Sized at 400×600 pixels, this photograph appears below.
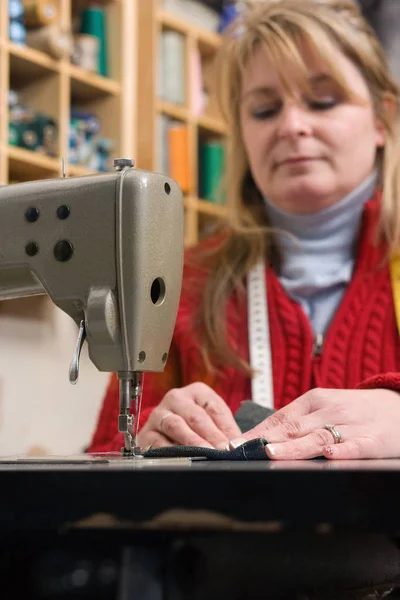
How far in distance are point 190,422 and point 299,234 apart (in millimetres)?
551

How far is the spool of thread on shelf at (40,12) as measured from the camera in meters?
2.48

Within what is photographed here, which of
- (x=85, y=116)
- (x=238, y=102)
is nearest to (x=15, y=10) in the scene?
(x=85, y=116)

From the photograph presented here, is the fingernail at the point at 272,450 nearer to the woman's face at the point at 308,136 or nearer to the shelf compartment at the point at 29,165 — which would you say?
the woman's face at the point at 308,136

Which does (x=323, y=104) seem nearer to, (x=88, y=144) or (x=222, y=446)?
(x=222, y=446)

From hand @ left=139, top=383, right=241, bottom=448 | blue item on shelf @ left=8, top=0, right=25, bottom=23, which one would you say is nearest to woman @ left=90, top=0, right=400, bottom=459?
hand @ left=139, top=383, right=241, bottom=448

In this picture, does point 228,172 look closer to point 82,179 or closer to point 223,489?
point 82,179

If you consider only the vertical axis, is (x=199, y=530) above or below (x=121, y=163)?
below

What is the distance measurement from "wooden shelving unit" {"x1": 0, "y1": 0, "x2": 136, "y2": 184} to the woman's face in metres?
0.87

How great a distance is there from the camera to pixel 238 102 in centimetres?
154

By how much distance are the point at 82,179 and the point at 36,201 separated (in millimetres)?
52

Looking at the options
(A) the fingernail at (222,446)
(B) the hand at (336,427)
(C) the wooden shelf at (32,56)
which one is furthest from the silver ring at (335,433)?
(C) the wooden shelf at (32,56)

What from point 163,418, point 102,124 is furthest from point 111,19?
point 163,418

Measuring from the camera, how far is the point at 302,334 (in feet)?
4.45

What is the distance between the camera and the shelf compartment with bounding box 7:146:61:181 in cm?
239
